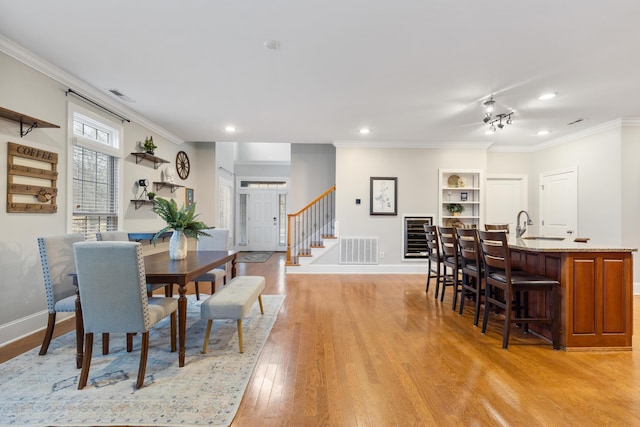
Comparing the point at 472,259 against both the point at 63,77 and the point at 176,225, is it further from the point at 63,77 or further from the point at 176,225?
the point at 63,77

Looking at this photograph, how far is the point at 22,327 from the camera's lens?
2.82m

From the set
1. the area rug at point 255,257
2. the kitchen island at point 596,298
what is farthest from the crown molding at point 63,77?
the kitchen island at point 596,298

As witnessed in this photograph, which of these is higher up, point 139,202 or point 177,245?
point 139,202

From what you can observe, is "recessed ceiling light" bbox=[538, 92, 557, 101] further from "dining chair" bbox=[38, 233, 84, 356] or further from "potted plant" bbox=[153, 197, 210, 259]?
"dining chair" bbox=[38, 233, 84, 356]

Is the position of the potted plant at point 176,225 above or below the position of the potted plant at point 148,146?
below

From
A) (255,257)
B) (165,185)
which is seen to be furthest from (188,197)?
(255,257)

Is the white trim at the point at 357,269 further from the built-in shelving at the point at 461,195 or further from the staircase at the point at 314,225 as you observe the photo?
the built-in shelving at the point at 461,195

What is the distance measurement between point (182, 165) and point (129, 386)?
4.96 metres

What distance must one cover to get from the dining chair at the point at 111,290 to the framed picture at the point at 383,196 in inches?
186

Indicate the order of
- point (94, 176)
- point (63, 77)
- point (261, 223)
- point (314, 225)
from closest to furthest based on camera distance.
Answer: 1. point (63, 77)
2. point (94, 176)
3. point (314, 225)
4. point (261, 223)

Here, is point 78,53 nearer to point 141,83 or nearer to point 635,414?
point 141,83

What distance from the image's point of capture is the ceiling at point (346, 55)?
220 cm

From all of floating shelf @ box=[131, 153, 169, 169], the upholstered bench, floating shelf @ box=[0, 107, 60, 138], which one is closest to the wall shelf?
floating shelf @ box=[131, 153, 169, 169]

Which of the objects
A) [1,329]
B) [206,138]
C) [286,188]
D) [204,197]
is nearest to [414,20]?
[1,329]
